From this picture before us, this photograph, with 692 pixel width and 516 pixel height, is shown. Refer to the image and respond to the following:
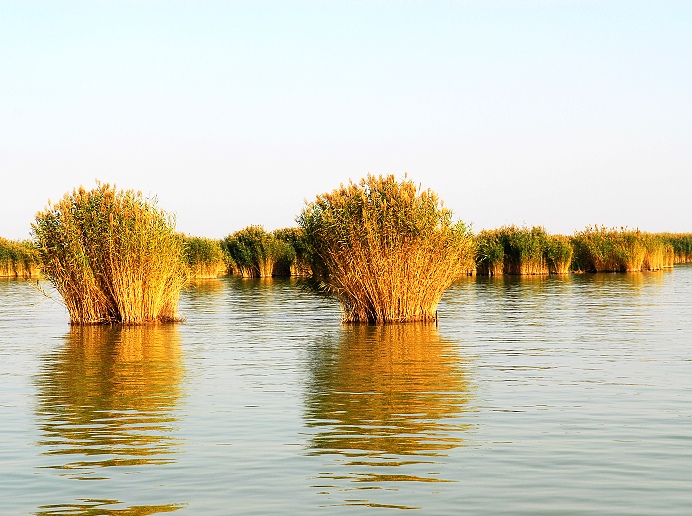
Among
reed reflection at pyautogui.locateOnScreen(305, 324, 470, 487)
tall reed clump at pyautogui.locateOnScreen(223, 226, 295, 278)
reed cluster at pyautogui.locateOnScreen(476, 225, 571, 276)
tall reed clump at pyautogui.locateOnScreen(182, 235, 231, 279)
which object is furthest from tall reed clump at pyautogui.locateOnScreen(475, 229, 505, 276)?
reed reflection at pyautogui.locateOnScreen(305, 324, 470, 487)

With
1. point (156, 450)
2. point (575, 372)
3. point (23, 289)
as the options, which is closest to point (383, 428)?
point (156, 450)

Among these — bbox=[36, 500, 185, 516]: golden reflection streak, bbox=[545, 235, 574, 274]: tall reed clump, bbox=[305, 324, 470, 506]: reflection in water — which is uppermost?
bbox=[545, 235, 574, 274]: tall reed clump

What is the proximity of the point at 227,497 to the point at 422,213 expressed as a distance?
17.2m

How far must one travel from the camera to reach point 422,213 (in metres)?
24.9

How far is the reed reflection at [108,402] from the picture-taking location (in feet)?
32.8

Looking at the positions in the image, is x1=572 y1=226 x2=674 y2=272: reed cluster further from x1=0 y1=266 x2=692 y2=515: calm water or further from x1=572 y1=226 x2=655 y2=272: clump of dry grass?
x1=0 y1=266 x2=692 y2=515: calm water

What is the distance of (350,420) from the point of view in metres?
11.8

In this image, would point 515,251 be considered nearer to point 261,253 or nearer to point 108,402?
point 261,253

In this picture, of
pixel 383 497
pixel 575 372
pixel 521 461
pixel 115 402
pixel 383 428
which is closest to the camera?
pixel 383 497

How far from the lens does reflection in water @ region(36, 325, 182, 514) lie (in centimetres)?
980

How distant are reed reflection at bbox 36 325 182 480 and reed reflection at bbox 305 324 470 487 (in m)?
1.89

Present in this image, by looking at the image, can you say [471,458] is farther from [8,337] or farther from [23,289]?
[23,289]

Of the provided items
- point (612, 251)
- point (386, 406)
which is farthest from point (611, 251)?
point (386, 406)

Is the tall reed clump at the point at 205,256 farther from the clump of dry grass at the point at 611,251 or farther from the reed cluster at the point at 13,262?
the clump of dry grass at the point at 611,251
